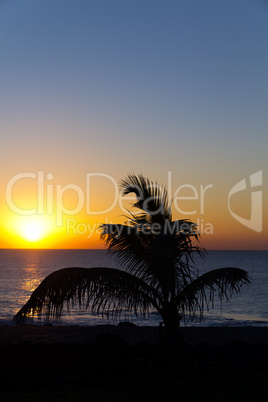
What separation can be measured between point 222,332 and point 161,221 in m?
8.34

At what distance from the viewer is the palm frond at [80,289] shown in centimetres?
863

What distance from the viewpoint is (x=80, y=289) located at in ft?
28.6

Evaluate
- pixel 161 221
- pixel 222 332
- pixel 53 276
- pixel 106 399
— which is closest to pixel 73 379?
pixel 106 399

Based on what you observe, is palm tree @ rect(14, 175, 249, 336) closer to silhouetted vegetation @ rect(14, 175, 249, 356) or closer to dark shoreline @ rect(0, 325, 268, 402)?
silhouetted vegetation @ rect(14, 175, 249, 356)

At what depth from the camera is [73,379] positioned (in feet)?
28.8

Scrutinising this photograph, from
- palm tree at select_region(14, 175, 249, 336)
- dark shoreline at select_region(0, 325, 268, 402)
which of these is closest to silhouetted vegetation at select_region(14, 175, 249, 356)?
palm tree at select_region(14, 175, 249, 336)

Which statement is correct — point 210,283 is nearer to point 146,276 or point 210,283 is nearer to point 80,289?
point 146,276

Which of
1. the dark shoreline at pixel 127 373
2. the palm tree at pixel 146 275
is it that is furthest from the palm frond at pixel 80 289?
the dark shoreline at pixel 127 373

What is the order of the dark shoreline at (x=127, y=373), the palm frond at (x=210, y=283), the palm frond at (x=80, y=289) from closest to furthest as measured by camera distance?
1. the dark shoreline at (x=127, y=373)
2. the palm frond at (x=80, y=289)
3. the palm frond at (x=210, y=283)

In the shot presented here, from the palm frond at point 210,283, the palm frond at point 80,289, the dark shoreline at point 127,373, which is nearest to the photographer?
the dark shoreline at point 127,373

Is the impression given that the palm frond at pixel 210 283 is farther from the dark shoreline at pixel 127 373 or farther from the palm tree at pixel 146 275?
the dark shoreline at pixel 127 373

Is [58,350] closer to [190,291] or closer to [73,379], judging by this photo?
[73,379]

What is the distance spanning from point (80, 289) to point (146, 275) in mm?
1681

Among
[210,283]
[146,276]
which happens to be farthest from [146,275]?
[210,283]
